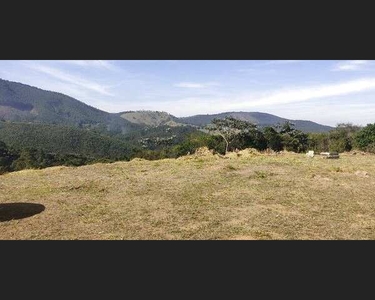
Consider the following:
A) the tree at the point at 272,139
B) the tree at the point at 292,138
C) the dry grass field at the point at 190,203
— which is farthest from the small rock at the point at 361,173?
the tree at the point at 272,139

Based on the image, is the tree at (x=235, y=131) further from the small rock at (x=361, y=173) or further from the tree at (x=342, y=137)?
the small rock at (x=361, y=173)

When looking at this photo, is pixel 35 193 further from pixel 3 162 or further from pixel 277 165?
pixel 3 162

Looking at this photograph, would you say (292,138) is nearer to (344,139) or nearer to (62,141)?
(344,139)

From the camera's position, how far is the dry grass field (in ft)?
23.3

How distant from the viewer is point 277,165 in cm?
1512

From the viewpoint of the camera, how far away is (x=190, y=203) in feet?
30.2

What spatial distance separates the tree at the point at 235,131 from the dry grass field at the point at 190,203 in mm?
35681

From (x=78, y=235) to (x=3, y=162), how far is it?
76.1 m

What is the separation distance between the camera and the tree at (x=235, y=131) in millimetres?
51344

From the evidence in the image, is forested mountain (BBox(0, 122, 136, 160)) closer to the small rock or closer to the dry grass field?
the dry grass field

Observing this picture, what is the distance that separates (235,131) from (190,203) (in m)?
45.5

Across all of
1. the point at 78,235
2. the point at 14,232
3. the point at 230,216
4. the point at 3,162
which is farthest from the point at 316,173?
the point at 3,162

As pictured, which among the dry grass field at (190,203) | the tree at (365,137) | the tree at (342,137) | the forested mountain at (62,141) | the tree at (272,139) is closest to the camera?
the dry grass field at (190,203)

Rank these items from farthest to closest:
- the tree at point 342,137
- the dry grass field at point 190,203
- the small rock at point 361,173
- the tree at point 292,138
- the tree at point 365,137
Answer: the tree at point 292,138
the tree at point 342,137
the tree at point 365,137
the small rock at point 361,173
the dry grass field at point 190,203
